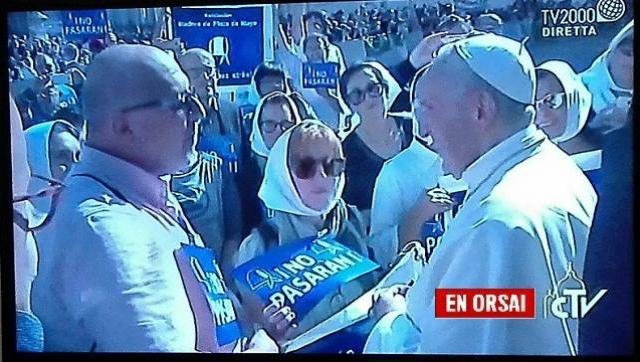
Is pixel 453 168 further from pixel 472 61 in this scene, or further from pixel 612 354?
pixel 612 354

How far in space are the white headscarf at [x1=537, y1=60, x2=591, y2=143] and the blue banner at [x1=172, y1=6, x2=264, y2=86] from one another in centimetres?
62

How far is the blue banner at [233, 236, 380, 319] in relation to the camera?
2197 mm

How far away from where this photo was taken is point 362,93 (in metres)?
2.19

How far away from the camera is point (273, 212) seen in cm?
222

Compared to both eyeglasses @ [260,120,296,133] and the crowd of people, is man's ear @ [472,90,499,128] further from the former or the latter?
eyeglasses @ [260,120,296,133]

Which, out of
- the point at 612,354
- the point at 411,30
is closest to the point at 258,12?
the point at 411,30

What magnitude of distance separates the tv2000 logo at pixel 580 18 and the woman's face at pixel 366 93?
370mm

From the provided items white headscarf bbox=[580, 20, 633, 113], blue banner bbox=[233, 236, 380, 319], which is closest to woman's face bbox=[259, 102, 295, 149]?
blue banner bbox=[233, 236, 380, 319]

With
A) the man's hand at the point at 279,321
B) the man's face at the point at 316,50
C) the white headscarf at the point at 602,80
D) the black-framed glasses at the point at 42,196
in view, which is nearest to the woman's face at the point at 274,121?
the man's face at the point at 316,50

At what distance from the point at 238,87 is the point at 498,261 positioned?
68cm

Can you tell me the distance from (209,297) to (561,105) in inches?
34.0

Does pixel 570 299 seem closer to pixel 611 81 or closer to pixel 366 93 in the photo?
pixel 611 81

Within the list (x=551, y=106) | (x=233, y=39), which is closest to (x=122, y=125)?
(x=233, y=39)

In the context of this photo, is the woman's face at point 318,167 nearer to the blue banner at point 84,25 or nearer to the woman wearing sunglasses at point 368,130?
the woman wearing sunglasses at point 368,130
